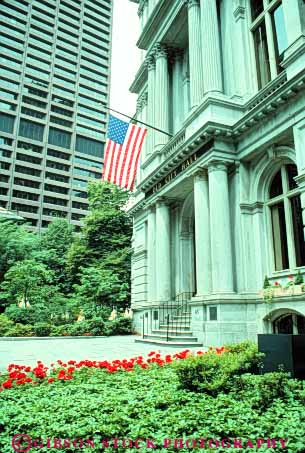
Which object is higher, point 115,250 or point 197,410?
point 115,250

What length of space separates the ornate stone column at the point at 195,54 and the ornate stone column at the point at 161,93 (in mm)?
3988

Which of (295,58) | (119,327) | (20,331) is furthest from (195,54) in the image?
(20,331)

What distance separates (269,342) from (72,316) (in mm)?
18003

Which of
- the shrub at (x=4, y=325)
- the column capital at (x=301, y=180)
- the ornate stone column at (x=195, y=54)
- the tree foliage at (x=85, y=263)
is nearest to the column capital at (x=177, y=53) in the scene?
the ornate stone column at (x=195, y=54)

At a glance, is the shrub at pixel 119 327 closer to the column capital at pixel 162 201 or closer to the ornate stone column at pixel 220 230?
the column capital at pixel 162 201

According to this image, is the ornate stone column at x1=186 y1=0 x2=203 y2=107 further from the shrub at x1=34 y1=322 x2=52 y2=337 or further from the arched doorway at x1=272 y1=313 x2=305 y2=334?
the shrub at x1=34 y1=322 x2=52 y2=337

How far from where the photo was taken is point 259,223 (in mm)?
13867

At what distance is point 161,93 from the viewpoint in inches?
842

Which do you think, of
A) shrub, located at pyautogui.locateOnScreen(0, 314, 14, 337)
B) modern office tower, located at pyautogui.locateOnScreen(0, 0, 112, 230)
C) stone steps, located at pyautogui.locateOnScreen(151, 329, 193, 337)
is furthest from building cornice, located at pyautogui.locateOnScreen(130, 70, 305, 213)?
modern office tower, located at pyautogui.locateOnScreen(0, 0, 112, 230)

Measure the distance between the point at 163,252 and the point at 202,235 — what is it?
4.31m

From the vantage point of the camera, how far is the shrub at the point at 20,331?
18.1 metres

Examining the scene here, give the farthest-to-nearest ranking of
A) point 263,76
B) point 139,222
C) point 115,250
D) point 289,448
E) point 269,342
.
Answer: point 115,250 → point 139,222 → point 263,76 → point 269,342 → point 289,448

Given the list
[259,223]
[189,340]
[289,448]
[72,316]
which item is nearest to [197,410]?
[289,448]

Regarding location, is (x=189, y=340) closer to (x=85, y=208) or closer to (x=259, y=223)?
(x=259, y=223)
